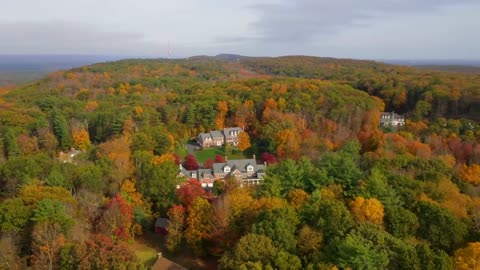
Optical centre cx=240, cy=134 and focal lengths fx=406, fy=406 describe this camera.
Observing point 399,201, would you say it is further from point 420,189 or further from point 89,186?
point 89,186

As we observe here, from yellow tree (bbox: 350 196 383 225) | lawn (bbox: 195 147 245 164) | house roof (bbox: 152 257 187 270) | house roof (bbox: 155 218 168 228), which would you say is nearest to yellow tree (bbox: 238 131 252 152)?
lawn (bbox: 195 147 245 164)

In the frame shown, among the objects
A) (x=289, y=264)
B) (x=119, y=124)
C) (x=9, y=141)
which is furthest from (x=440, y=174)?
(x=9, y=141)

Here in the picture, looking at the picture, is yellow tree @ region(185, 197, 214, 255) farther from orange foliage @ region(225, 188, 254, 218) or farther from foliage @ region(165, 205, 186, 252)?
orange foliage @ region(225, 188, 254, 218)

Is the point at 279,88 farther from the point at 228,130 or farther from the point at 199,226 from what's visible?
the point at 199,226

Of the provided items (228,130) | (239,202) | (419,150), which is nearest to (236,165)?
(228,130)

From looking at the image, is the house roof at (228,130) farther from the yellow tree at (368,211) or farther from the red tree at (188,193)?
the yellow tree at (368,211)
